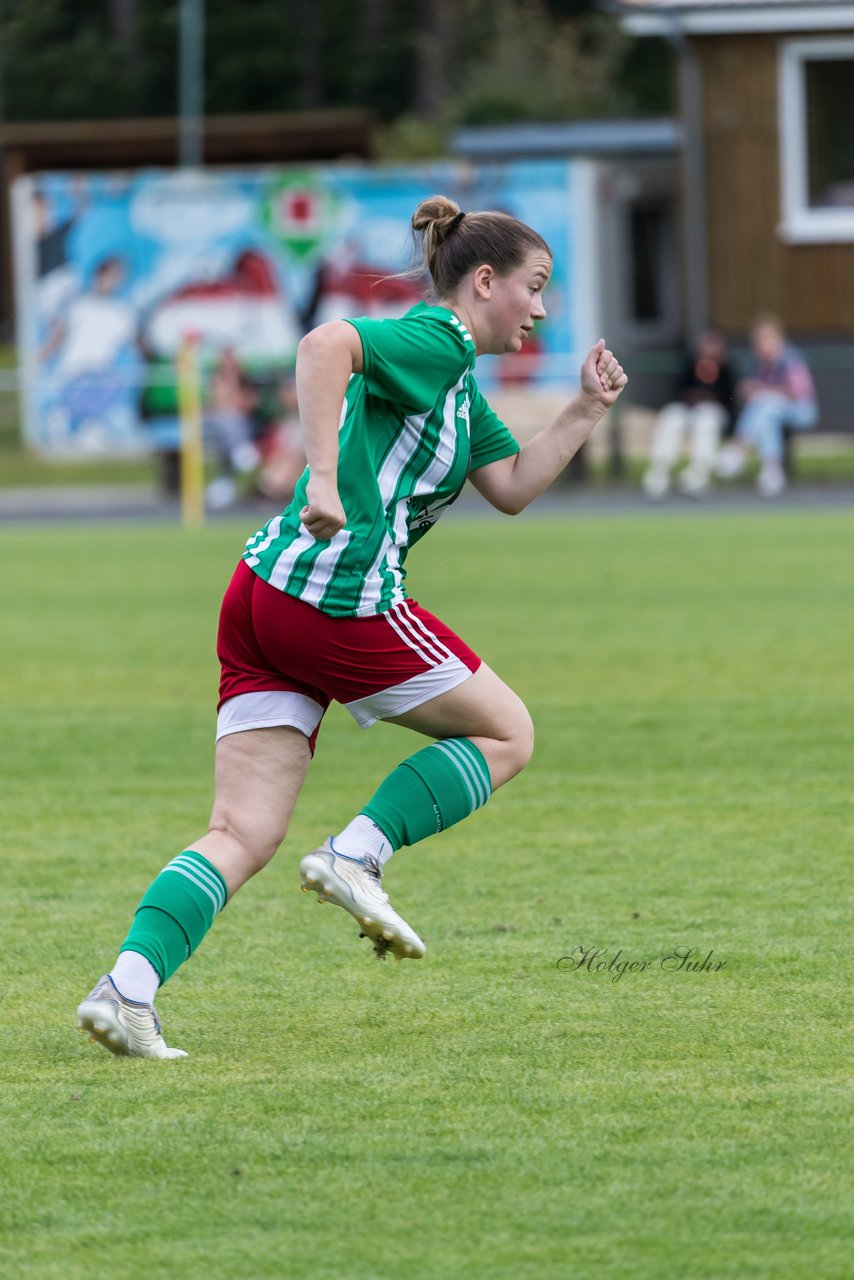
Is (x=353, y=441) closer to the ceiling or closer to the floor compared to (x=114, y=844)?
closer to the ceiling

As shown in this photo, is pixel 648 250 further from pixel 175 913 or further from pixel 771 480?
pixel 175 913

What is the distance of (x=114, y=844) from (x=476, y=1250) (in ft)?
11.9

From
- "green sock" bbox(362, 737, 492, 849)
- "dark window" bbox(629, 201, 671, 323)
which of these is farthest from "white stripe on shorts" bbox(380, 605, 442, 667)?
"dark window" bbox(629, 201, 671, 323)

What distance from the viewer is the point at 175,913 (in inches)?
167

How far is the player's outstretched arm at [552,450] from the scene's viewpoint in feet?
15.3

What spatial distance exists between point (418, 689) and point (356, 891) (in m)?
0.43

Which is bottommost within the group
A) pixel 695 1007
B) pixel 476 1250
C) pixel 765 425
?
pixel 765 425

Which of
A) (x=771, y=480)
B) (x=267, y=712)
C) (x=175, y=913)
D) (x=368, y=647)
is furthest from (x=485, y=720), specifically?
(x=771, y=480)

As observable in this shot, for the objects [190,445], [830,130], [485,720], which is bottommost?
[190,445]

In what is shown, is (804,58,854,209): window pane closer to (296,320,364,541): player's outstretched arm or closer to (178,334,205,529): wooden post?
(178,334,205,529): wooden post

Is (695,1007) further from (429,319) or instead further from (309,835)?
(309,835)

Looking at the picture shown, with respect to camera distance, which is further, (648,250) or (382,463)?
(648,250)

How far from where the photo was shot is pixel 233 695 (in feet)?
14.5

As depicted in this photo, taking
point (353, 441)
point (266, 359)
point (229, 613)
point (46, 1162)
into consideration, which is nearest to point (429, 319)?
point (353, 441)
